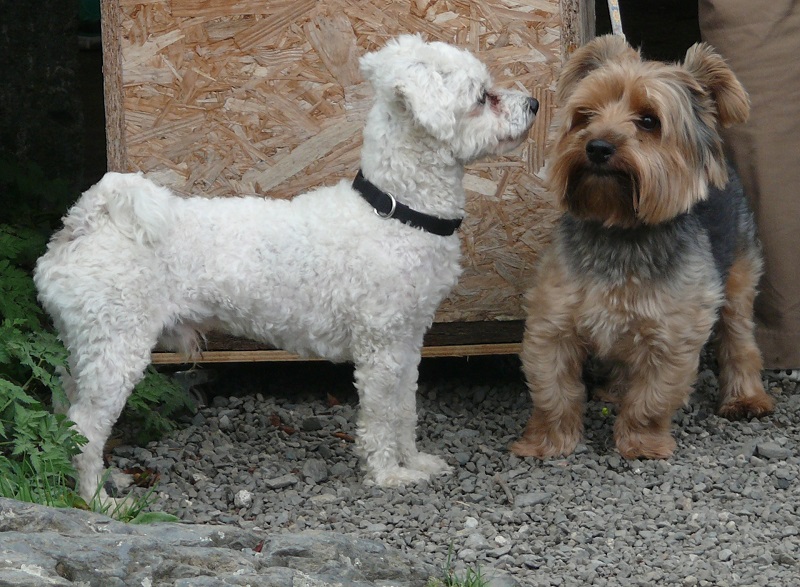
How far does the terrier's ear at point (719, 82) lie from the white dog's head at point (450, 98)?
0.80m

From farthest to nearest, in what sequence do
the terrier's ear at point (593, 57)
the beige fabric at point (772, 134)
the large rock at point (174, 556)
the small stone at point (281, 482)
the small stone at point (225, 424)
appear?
the small stone at point (225, 424), the beige fabric at point (772, 134), the small stone at point (281, 482), the terrier's ear at point (593, 57), the large rock at point (174, 556)

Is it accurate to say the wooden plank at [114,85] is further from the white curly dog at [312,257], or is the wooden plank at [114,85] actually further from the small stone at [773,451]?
the small stone at [773,451]

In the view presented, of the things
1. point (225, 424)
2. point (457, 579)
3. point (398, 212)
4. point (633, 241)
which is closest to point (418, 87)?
point (398, 212)

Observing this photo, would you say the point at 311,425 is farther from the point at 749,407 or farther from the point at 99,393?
the point at 749,407

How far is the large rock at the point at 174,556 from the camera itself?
2.85 metres

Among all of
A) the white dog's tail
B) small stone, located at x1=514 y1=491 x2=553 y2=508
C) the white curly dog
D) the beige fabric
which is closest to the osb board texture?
the white curly dog

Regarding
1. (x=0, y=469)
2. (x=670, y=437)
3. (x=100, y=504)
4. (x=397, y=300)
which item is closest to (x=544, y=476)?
(x=670, y=437)

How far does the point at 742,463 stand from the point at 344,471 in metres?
1.97

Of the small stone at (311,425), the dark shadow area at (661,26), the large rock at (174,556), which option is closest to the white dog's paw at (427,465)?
the small stone at (311,425)

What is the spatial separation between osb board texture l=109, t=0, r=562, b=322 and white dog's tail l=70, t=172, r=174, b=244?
114 centimetres

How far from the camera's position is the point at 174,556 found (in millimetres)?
3023

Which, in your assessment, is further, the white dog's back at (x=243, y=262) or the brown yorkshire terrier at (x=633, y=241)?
the brown yorkshire terrier at (x=633, y=241)

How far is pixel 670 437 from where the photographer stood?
5.29 meters

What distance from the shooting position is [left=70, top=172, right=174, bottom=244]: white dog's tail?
437 centimetres
